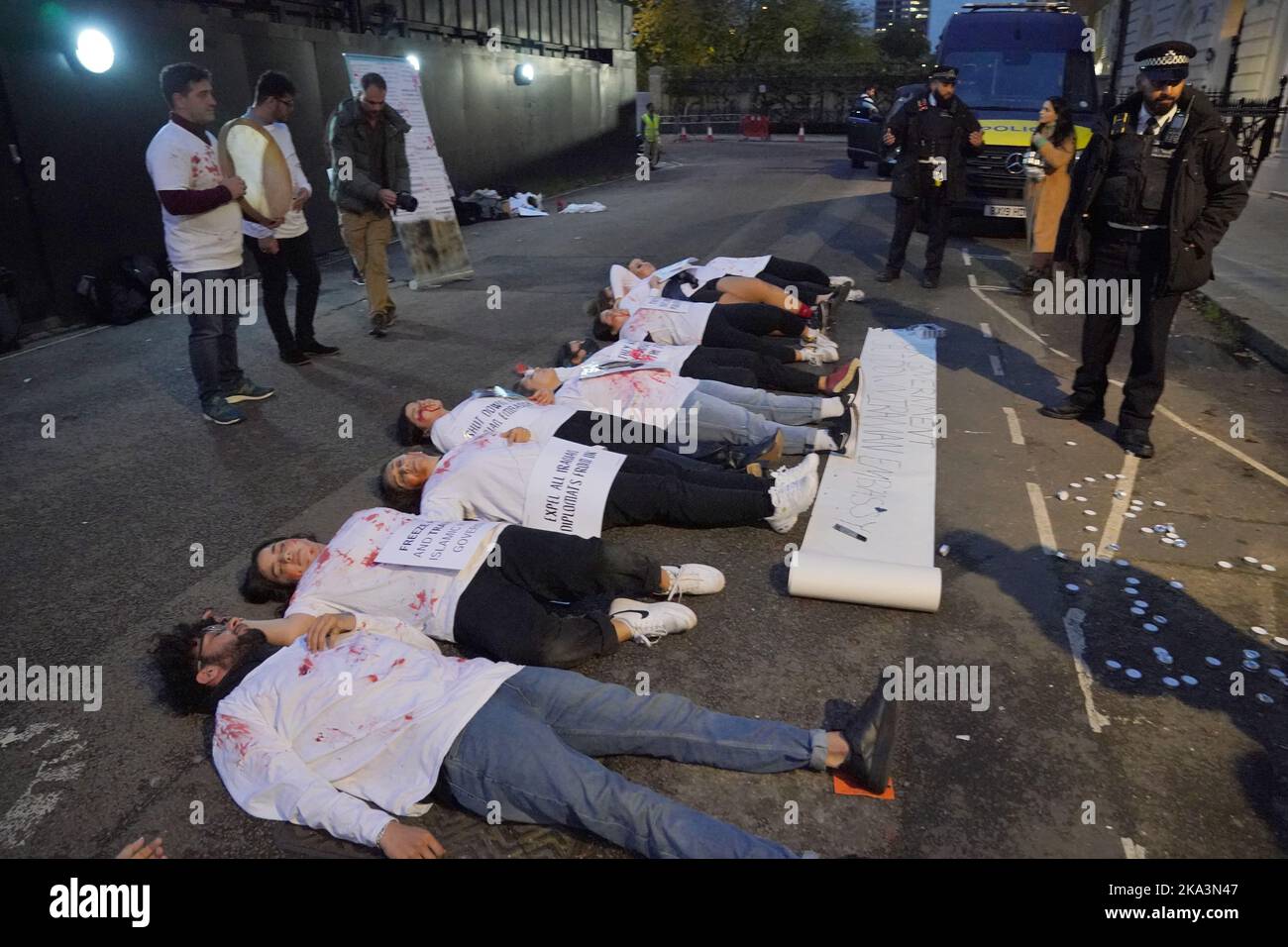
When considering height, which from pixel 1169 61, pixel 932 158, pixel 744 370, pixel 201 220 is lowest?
pixel 744 370

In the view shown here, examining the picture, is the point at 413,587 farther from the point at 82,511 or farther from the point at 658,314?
the point at 658,314

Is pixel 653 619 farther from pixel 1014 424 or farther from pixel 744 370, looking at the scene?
pixel 1014 424

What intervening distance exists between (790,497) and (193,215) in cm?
433

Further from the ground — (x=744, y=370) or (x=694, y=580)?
(x=744, y=370)

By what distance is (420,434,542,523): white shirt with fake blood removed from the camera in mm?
3777

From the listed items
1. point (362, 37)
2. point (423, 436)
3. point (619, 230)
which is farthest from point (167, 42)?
point (423, 436)

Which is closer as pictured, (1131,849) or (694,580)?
(1131,849)

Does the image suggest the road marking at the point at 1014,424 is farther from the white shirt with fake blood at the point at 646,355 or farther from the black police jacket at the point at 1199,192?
the white shirt with fake blood at the point at 646,355

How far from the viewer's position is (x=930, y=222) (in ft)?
31.6

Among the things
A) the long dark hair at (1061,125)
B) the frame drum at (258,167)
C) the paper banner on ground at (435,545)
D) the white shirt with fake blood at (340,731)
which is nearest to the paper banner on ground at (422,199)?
the frame drum at (258,167)

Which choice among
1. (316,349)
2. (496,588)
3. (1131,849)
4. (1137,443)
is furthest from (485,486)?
(316,349)

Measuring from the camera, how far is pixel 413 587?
125 inches
